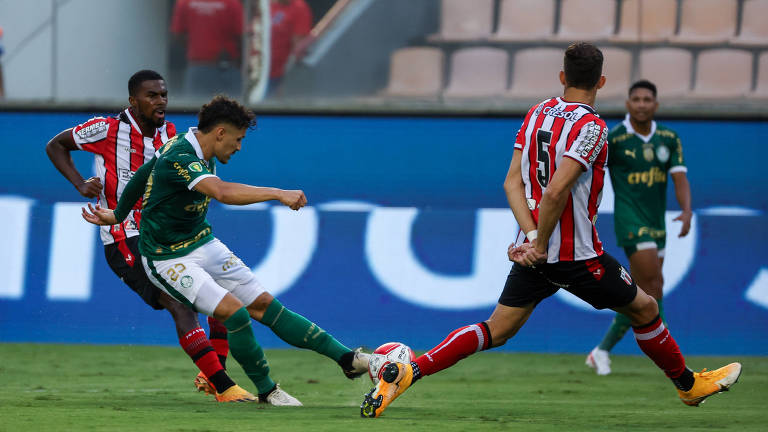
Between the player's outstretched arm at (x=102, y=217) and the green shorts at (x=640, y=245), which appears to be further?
the green shorts at (x=640, y=245)

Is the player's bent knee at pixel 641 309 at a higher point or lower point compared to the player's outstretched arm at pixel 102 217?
lower

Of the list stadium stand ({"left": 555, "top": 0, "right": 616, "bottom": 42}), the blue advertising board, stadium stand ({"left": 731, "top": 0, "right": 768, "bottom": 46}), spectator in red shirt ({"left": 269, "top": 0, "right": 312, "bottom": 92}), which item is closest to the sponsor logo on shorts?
the blue advertising board

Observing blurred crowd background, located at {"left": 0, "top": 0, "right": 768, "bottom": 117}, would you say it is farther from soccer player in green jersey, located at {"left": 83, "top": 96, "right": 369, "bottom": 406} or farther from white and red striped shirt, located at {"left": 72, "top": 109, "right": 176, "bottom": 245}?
soccer player in green jersey, located at {"left": 83, "top": 96, "right": 369, "bottom": 406}

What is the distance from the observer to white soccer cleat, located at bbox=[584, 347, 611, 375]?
26.8 ft

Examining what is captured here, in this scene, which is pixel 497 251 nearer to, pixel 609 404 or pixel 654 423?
pixel 609 404

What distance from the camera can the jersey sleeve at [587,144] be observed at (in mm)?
5234

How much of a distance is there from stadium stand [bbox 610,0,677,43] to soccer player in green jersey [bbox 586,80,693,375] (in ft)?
7.72

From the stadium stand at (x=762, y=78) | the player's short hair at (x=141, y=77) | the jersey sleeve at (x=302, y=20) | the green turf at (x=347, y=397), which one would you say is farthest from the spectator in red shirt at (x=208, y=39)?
the stadium stand at (x=762, y=78)

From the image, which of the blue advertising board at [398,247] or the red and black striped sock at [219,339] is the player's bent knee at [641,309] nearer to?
the red and black striped sock at [219,339]

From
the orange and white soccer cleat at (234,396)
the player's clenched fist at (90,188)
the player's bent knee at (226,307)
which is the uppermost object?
the player's clenched fist at (90,188)

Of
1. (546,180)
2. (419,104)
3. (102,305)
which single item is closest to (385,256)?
(419,104)

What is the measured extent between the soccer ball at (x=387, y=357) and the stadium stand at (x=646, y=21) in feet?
18.1

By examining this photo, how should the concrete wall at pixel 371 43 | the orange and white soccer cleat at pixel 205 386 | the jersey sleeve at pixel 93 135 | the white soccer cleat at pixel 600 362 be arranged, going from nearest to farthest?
the orange and white soccer cleat at pixel 205 386, the jersey sleeve at pixel 93 135, the white soccer cleat at pixel 600 362, the concrete wall at pixel 371 43

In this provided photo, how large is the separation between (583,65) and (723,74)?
5.40m
